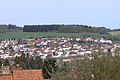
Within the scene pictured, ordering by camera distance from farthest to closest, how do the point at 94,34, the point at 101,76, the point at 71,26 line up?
1. the point at 71,26
2. the point at 94,34
3. the point at 101,76

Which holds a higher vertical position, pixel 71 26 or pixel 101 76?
pixel 101 76

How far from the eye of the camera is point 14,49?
161m

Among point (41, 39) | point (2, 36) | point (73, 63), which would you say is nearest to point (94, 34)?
point (41, 39)

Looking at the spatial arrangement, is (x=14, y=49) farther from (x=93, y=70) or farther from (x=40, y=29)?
(x=93, y=70)

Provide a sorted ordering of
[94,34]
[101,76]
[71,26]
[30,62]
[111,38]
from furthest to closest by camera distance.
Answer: [71,26]
[94,34]
[111,38]
[30,62]
[101,76]

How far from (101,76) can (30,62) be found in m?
49.7

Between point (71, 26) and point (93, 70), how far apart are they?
158m

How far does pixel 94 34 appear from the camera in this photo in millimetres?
158875

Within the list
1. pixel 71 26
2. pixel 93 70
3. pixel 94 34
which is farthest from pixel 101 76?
pixel 71 26

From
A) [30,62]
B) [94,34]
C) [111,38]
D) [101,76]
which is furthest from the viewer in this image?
[94,34]

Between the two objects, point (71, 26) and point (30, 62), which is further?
point (71, 26)

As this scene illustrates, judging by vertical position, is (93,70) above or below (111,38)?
above

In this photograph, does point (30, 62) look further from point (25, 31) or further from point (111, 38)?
point (25, 31)

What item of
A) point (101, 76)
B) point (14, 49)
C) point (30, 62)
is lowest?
point (14, 49)
